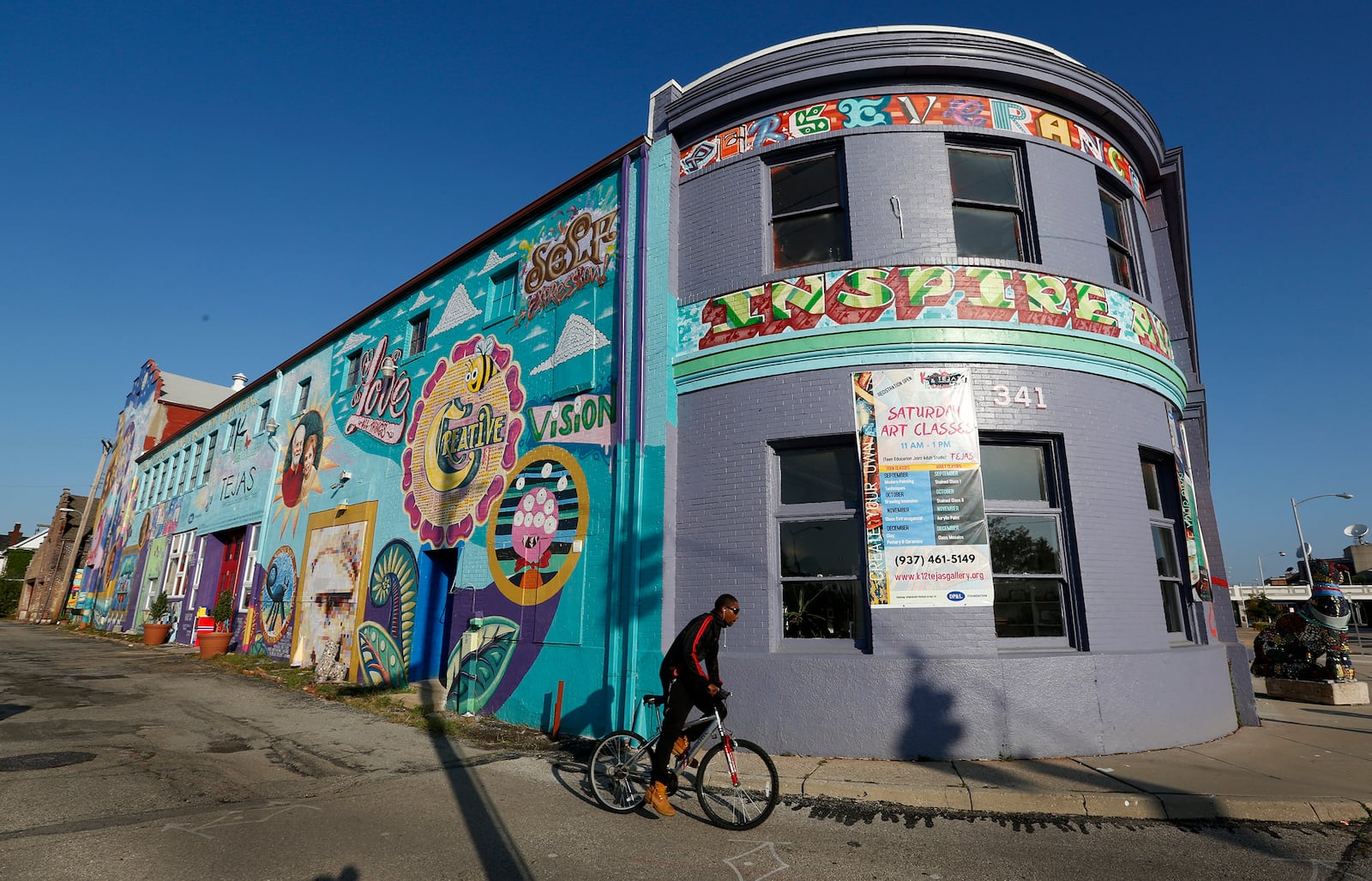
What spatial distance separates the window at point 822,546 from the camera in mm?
7770

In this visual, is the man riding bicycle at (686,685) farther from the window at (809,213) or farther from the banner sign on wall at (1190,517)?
the banner sign on wall at (1190,517)

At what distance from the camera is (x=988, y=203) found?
883cm

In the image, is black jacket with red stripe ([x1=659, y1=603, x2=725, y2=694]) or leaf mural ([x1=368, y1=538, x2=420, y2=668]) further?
leaf mural ([x1=368, y1=538, x2=420, y2=668])

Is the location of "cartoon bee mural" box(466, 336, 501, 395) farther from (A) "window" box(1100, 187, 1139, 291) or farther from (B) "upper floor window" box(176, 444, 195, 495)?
(B) "upper floor window" box(176, 444, 195, 495)

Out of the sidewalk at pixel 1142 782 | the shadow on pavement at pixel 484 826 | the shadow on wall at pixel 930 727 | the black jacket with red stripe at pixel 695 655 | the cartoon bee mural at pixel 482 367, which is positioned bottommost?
the shadow on pavement at pixel 484 826

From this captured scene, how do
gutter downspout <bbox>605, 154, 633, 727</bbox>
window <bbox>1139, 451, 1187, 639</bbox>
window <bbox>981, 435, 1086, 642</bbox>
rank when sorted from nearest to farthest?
1. window <bbox>981, 435, 1086, 642</bbox>
2. gutter downspout <bbox>605, 154, 633, 727</bbox>
3. window <bbox>1139, 451, 1187, 639</bbox>

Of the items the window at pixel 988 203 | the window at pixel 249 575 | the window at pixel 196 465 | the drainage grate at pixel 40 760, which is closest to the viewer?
the drainage grate at pixel 40 760

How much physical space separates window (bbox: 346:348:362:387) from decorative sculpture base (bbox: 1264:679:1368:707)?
18831 mm

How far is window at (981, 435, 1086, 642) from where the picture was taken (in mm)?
7582

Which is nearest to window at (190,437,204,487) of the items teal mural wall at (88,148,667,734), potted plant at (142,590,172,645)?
potted plant at (142,590,172,645)

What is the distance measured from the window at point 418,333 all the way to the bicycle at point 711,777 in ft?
35.4

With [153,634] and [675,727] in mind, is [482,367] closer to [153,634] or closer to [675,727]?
[675,727]

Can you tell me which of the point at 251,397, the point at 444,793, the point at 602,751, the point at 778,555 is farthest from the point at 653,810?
the point at 251,397

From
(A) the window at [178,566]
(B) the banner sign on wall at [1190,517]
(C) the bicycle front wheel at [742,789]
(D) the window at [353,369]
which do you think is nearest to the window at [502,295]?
(D) the window at [353,369]
